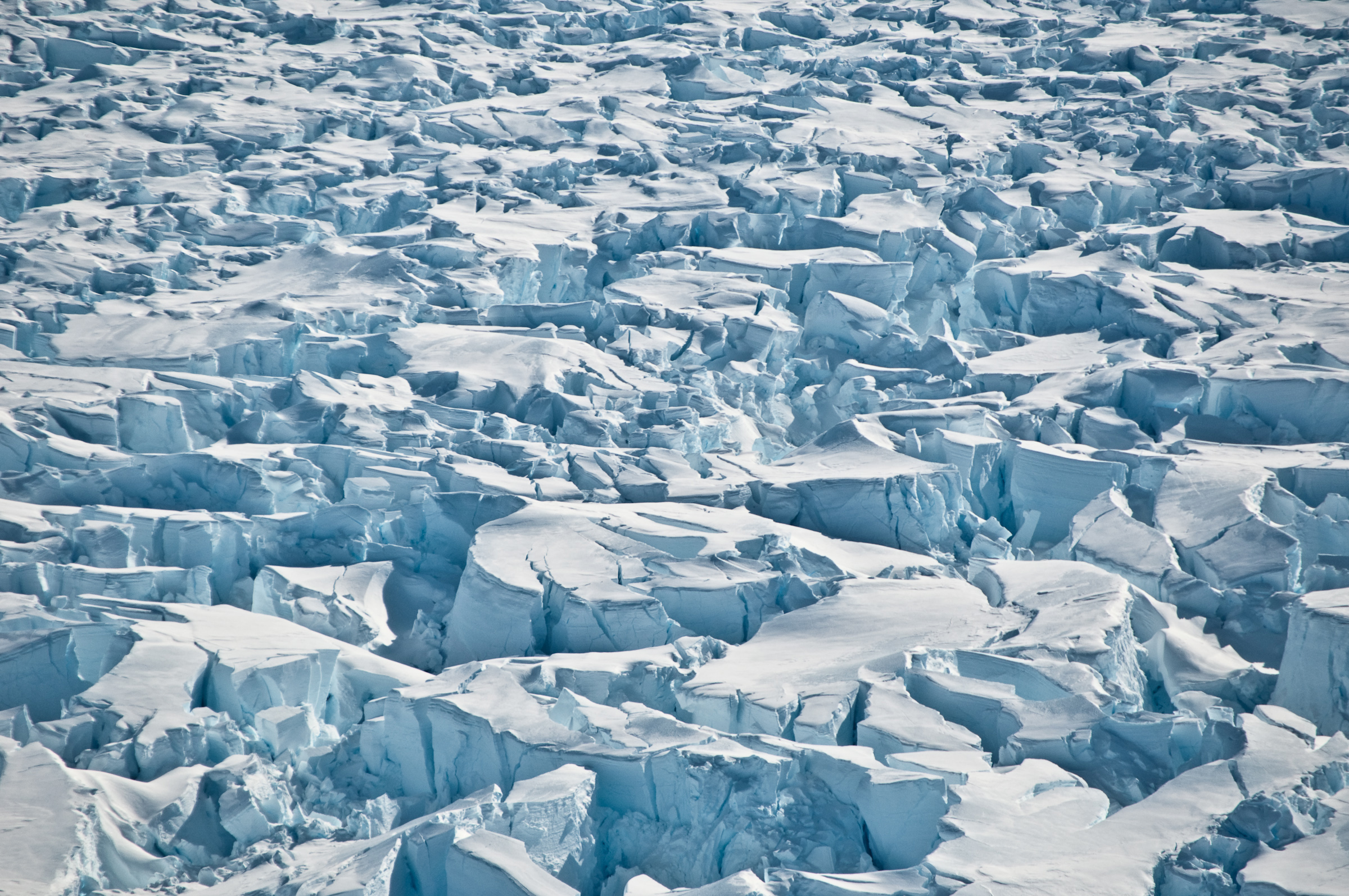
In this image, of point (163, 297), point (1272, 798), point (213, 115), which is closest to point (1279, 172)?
point (1272, 798)

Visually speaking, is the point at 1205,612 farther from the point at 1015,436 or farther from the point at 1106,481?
the point at 1015,436

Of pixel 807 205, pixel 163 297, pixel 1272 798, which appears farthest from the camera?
pixel 807 205

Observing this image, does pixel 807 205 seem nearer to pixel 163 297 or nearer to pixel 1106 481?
pixel 1106 481

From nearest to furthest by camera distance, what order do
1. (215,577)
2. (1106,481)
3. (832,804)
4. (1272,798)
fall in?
(1272,798), (832,804), (215,577), (1106,481)

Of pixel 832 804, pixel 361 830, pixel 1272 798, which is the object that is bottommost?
pixel 361 830

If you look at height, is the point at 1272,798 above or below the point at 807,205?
below

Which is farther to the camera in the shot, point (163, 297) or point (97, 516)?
point (163, 297)
